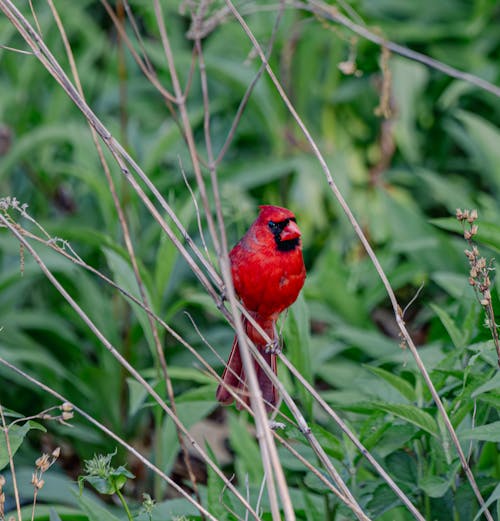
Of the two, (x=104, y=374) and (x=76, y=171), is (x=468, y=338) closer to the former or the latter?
(x=104, y=374)

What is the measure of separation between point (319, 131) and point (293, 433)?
3063 millimetres

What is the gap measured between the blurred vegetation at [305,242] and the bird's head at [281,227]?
25 centimetres

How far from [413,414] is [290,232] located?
0.60 meters

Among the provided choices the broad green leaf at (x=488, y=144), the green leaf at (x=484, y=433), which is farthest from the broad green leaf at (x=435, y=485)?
the broad green leaf at (x=488, y=144)

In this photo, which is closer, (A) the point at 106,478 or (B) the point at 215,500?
(A) the point at 106,478

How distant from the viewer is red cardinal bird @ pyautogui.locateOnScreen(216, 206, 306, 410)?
2.35 m

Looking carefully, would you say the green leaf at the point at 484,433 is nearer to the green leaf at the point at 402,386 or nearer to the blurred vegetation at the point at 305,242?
the blurred vegetation at the point at 305,242

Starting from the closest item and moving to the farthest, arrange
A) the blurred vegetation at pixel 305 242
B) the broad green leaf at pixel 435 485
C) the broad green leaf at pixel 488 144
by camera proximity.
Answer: the broad green leaf at pixel 435 485 → the blurred vegetation at pixel 305 242 → the broad green leaf at pixel 488 144

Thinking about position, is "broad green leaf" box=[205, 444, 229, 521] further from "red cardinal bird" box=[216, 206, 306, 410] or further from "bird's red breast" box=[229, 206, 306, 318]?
"bird's red breast" box=[229, 206, 306, 318]

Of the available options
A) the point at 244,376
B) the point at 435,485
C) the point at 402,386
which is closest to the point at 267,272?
the point at 244,376

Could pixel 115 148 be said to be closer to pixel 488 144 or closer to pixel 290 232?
pixel 290 232

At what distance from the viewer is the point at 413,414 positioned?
6.72 feet

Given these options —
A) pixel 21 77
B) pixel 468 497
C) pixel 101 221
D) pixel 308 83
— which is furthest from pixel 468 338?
pixel 21 77

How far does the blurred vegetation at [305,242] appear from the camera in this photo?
2.27m
